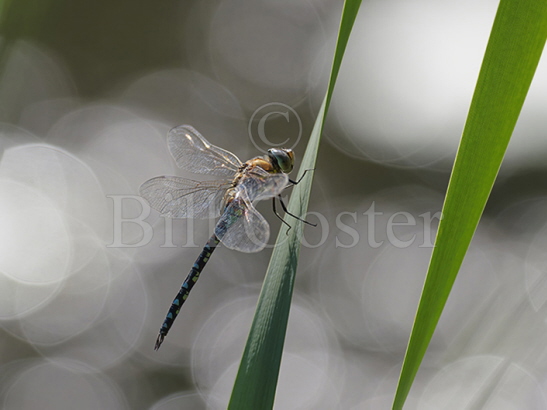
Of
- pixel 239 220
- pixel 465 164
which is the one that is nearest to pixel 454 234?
pixel 465 164

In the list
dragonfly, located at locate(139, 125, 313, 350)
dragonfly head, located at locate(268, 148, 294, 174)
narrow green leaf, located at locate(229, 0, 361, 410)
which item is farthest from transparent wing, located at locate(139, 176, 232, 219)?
narrow green leaf, located at locate(229, 0, 361, 410)

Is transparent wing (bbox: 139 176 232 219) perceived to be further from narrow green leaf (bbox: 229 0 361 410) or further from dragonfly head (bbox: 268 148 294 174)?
narrow green leaf (bbox: 229 0 361 410)

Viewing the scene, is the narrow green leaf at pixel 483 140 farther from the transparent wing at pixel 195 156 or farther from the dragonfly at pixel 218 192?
the transparent wing at pixel 195 156

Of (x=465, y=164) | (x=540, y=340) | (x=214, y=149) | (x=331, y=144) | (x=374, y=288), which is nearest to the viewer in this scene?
(x=465, y=164)

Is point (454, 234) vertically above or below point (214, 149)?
below

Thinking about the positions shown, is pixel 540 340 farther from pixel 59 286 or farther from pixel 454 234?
pixel 59 286

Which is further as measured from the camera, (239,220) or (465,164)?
(239,220)

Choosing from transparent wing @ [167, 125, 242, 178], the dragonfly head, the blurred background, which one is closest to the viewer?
the dragonfly head
